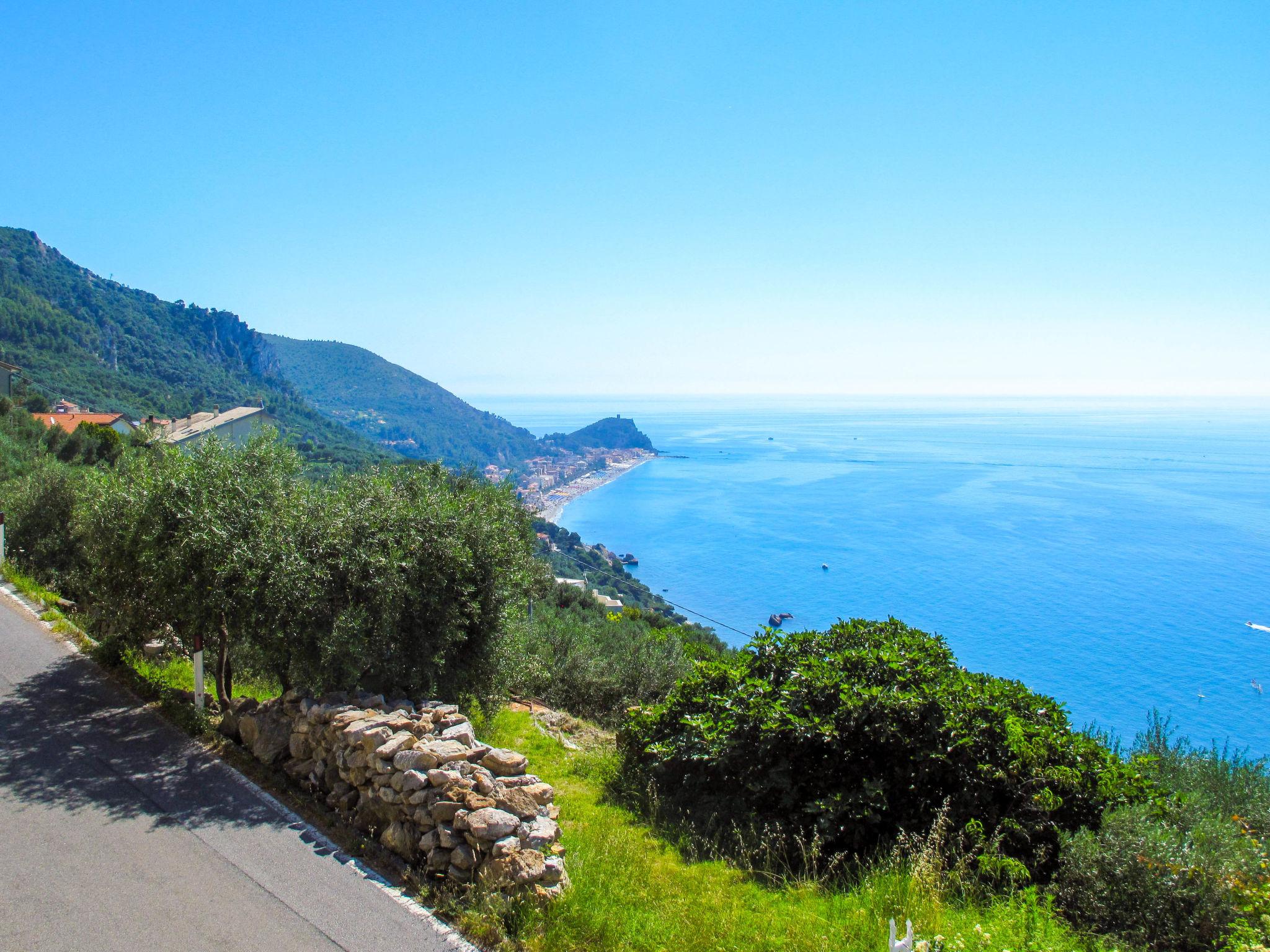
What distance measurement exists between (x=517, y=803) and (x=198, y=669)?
4947 mm

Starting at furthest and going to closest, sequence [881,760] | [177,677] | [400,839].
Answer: [177,677] < [881,760] < [400,839]

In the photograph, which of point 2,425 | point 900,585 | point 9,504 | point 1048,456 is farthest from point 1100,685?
point 1048,456

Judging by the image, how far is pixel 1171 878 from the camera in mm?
4523

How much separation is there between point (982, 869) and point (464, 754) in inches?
168

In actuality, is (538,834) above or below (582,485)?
above

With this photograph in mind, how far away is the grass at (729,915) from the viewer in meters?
4.53

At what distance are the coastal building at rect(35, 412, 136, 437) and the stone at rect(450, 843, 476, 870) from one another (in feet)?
161

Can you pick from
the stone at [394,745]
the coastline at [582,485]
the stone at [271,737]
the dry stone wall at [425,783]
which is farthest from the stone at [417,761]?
the coastline at [582,485]

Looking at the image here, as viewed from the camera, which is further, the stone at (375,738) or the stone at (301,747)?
the stone at (301,747)

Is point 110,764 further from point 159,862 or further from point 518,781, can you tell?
point 518,781

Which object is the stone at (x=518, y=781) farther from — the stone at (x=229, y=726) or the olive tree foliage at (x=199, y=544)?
the stone at (x=229, y=726)

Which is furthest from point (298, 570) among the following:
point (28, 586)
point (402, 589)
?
point (28, 586)

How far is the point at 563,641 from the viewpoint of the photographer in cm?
1895

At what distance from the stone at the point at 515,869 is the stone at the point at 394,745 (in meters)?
1.37
